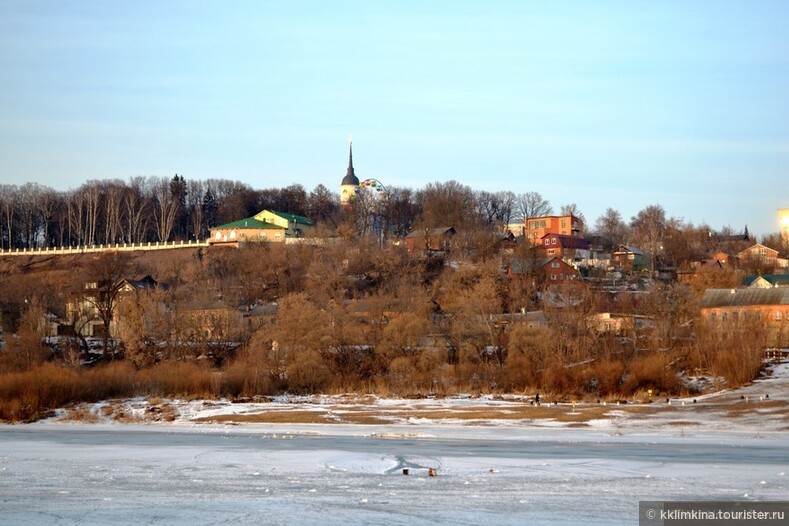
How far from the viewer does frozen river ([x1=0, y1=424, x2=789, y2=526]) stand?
18.9 m

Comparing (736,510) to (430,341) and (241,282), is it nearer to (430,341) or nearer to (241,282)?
(430,341)

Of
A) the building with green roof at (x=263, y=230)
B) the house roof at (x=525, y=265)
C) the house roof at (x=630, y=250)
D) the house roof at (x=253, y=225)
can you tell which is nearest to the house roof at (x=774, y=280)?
the house roof at (x=525, y=265)

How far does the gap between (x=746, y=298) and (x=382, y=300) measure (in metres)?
26.1

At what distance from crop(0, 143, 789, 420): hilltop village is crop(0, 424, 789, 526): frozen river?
16485 millimetres

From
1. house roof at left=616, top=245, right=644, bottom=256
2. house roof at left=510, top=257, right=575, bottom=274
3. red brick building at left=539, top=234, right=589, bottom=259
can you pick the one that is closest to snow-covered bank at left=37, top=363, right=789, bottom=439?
house roof at left=510, top=257, right=575, bottom=274

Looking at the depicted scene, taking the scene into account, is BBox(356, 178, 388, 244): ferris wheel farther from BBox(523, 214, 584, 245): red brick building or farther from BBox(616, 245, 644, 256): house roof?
BBox(616, 245, 644, 256): house roof

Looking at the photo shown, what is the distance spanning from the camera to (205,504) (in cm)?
1988

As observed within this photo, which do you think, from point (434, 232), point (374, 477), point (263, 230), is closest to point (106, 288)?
point (434, 232)

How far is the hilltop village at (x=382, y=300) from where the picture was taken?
51.7 meters

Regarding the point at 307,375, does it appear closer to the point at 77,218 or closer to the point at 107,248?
the point at 107,248

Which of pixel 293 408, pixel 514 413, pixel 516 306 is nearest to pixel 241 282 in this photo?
pixel 516 306

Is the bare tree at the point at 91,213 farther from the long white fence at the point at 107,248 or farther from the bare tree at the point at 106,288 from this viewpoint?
the bare tree at the point at 106,288

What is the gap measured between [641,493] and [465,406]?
2375cm

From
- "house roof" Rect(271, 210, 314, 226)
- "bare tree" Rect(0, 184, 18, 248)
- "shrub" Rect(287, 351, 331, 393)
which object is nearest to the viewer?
"shrub" Rect(287, 351, 331, 393)
